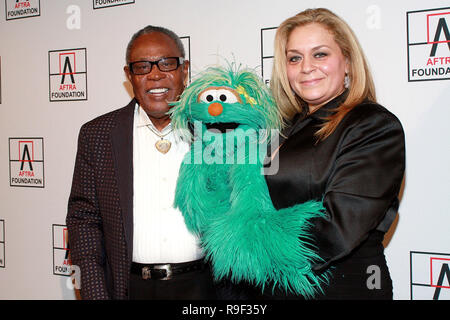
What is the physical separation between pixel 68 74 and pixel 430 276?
1982 mm

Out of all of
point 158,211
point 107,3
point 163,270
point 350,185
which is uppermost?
point 107,3

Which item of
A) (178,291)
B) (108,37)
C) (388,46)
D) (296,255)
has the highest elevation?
(108,37)

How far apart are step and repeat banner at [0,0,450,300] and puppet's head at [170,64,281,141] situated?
66 cm

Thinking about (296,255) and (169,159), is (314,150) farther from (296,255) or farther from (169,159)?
(169,159)

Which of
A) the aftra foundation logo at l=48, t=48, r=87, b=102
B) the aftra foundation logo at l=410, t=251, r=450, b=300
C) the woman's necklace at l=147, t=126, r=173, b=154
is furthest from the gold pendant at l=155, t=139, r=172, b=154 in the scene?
the aftra foundation logo at l=410, t=251, r=450, b=300

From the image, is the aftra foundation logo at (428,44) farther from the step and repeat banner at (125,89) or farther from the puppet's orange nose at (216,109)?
the puppet's orange nose at (216,109)

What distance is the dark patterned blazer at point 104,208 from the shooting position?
4.46ft

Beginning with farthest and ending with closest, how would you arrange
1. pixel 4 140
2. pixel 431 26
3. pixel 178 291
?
1. pixel 4 140
2. pixel 431 26
3. pixel 178 291

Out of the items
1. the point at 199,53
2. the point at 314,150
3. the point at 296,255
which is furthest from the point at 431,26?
the point at 296,255

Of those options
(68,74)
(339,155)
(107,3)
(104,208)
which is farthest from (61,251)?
(339,155)

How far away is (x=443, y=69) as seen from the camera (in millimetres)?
1592

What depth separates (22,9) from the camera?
2316 millimetres

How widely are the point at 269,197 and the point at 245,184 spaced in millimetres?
85

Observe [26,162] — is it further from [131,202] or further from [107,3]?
[131,202]
